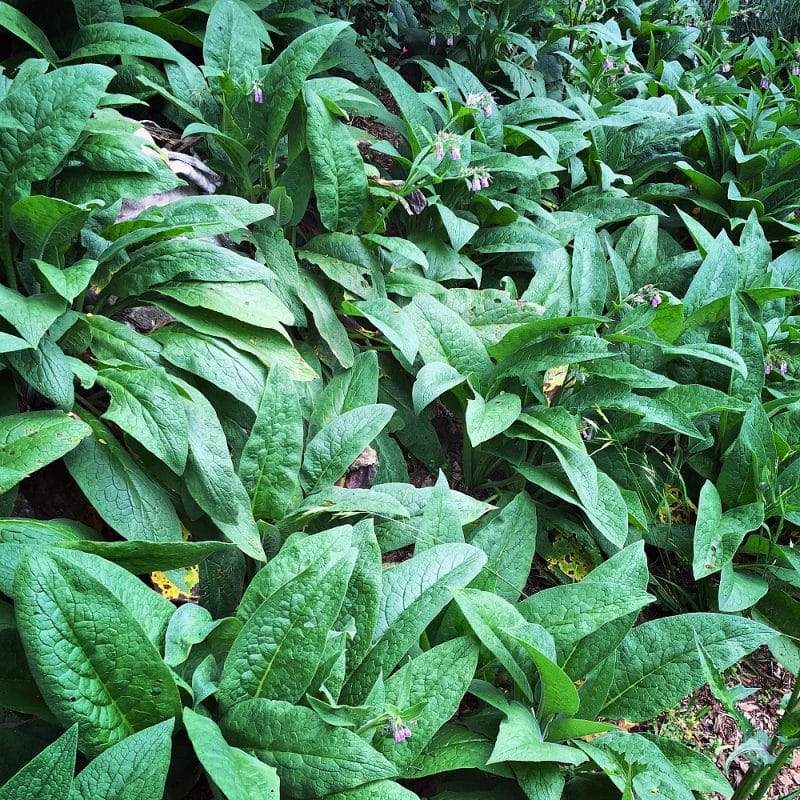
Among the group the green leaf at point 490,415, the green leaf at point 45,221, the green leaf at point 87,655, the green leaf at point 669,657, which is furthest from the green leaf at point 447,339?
the green leaf at point 87,655

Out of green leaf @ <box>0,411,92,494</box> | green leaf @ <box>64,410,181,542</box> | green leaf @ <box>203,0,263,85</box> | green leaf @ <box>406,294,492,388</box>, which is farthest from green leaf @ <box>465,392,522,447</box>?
green leaf @ <box>203,0,263,85</box>

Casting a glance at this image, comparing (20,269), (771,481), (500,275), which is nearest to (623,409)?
(771,481)

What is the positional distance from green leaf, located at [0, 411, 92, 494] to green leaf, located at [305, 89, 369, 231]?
1390 mm

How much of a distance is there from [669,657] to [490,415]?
0.97 metres

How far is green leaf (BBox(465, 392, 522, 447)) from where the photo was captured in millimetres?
2494

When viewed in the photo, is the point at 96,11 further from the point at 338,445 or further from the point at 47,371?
the point at 338,445

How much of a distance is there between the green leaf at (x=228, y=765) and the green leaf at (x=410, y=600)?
0.37m

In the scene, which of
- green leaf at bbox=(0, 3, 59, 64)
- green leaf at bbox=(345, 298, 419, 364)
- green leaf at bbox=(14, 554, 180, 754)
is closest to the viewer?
green leaf at bbox=(14, 554, 180, 754)

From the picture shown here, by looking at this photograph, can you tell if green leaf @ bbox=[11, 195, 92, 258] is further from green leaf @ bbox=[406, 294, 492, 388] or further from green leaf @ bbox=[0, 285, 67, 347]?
green leaf @ bbox=[406, 294, 492, 388]

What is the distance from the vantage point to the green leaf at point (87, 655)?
1431 mm

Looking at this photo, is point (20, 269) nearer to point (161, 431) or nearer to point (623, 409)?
point (161, 431)

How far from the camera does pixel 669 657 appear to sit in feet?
6.80

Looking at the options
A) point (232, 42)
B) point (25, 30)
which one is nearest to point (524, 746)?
point (232, 42)

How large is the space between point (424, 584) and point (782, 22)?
8159mm
